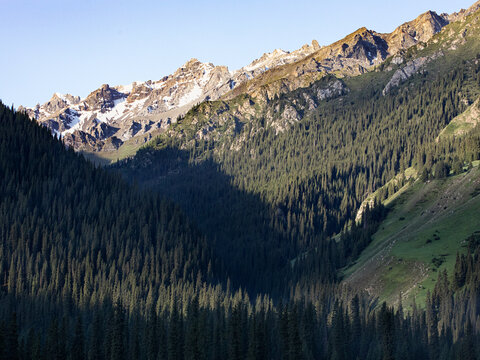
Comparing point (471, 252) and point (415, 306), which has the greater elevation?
point (471, 252)

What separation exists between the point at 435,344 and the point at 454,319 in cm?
1310

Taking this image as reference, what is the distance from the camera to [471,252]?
595ft

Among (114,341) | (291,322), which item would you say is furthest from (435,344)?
(114,341)

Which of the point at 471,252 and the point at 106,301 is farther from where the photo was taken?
the point at 106,301

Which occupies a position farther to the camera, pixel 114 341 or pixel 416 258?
pixel 416 258

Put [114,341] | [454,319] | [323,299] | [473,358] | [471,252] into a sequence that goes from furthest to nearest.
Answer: [323,299], [471,252], [454,319], [114,341], [473,358]

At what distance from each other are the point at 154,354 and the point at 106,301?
62.6 metres

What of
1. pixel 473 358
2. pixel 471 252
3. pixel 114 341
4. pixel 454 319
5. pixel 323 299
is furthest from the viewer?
pixel 323 299

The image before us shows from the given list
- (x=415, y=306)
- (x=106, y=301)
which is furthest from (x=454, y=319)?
(x=106, y=301)

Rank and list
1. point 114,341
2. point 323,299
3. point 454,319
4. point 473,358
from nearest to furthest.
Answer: point 473,358, point 114,341, point 454,319, point 323,299

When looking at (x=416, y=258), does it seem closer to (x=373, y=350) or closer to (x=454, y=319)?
(x=454, y=319)

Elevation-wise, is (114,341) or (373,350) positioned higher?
(114,341)

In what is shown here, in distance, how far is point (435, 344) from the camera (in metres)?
147

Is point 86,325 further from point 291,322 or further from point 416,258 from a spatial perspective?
point 416,258
